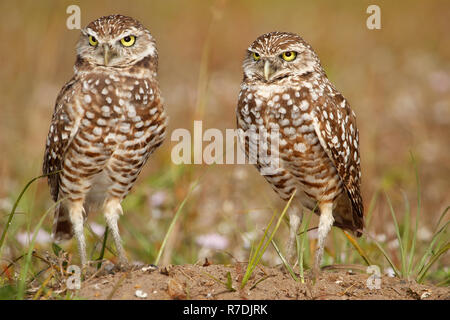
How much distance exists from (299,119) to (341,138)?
0.38 m

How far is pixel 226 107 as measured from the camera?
941cm

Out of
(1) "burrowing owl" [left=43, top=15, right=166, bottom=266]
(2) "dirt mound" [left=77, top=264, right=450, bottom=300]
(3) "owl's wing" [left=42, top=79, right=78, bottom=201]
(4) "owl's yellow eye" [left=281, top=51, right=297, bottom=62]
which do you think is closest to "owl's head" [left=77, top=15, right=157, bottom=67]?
(1) "burrowing owl" [left=43, top=15, right=166, bottom=266]

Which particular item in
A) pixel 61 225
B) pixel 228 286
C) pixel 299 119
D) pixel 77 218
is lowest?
pixel 228 286

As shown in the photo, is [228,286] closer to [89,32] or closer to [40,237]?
[89,32]

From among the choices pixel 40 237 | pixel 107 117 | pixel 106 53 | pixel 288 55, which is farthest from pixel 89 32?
pixel 40 237

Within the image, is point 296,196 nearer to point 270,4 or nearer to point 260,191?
point 260,191

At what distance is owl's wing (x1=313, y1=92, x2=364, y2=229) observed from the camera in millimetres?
4168

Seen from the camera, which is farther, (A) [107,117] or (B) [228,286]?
(A) [107,117]

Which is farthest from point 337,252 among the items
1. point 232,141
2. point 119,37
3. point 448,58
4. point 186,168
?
point 448,58

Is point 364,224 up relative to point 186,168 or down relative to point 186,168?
down

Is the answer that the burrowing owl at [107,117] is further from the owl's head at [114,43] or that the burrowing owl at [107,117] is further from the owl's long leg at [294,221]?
the owl's long leg at [294,221]
